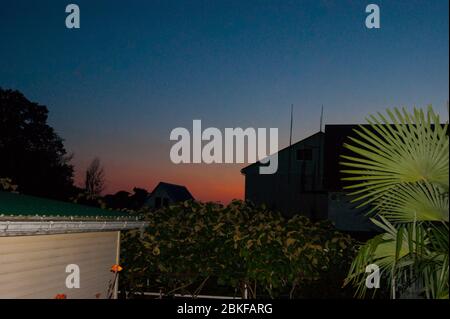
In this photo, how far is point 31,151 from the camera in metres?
32.0

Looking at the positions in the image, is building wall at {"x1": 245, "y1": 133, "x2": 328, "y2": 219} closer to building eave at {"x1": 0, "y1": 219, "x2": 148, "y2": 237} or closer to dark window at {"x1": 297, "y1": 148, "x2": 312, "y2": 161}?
dark window at {"x1": 297, "y1": 148, "x2": 312, "y2": 161}

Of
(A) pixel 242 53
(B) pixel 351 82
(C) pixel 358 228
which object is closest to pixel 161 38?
(A) pixel 242 53

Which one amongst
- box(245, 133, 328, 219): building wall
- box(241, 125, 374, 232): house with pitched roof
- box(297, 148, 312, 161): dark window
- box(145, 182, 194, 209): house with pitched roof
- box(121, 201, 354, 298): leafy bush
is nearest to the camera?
box(121, 201, 354, 298): leafy bush

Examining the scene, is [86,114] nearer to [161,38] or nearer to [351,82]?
[161,38]

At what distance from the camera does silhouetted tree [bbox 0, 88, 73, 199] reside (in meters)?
29.7

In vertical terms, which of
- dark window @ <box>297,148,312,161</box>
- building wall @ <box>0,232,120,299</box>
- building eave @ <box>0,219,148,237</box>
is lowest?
building wall @ <box>0,232,120,299</box>

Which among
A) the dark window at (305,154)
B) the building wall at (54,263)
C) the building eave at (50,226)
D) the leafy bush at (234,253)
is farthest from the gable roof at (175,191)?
the building eave at (50,226)

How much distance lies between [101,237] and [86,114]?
10938 mm

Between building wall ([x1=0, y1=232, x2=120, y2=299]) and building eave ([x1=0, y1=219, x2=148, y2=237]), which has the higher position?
building eave ([x1=0, y1=219, x2=148, y2=237])

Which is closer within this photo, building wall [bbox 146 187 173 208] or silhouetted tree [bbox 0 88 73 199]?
silhouetted tree [bbox 0 88 73 199]

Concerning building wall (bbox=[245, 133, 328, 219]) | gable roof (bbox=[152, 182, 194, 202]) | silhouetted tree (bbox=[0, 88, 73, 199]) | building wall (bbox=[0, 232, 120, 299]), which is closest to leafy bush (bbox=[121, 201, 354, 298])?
building wall (bbox=[0, 232, 120, 299])

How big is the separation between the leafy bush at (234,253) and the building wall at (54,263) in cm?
69

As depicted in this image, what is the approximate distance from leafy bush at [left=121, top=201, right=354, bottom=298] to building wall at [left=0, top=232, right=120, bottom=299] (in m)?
0.69

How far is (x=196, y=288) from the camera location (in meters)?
10.2
